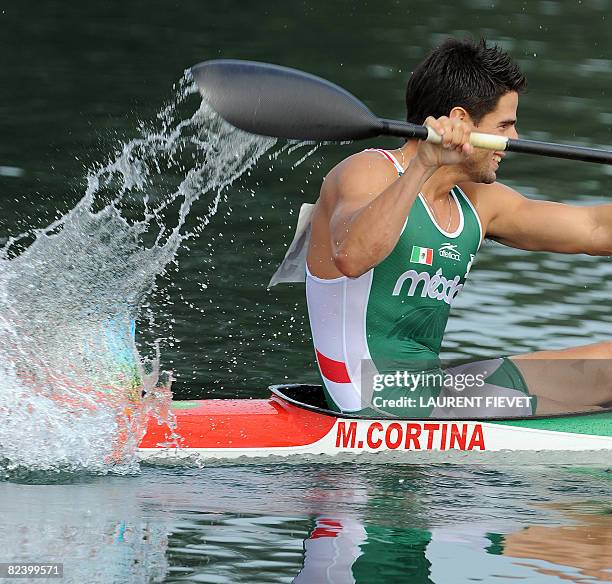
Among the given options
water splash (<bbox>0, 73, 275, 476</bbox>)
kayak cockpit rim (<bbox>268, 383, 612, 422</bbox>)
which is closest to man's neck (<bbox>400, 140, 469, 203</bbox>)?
water splash (<bbox>0, 73, 275, 476</bbox>)

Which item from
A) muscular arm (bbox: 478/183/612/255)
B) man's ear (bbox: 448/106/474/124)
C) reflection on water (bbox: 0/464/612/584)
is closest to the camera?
reflection on water (bbox: 0/464/612/584)

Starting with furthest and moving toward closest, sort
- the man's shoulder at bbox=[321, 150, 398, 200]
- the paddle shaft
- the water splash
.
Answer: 1. the water splash
2. the man's shoulder at bbox=[321, 150, 398, 200]
3. the paddle shaft

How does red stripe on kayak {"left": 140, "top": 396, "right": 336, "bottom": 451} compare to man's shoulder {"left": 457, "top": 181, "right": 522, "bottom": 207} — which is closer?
red stripe on kayak {"left": 140, "top": 396, "right": 336, "bottom": 451}

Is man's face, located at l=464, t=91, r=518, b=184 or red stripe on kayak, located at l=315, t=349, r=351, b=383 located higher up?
man's face, located at l=464, t=91, r=518, b=184

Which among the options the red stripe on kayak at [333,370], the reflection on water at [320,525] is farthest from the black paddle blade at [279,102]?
the reflection on water at [320,525]

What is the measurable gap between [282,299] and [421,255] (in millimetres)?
3026

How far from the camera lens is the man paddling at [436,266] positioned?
579 cm

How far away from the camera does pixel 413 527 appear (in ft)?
17.7

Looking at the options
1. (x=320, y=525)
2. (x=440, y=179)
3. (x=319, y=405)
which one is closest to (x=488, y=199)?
(x=440, y=179)

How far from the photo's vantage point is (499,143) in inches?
223

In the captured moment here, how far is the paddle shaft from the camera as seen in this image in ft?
17.8

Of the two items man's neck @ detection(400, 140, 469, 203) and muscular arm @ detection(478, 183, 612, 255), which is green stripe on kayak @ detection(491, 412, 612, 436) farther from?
man's neck @ detection(400, 140, 469, 203)

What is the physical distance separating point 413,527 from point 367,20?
1340cm

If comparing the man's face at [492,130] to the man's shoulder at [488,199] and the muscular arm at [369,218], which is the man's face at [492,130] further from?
the muscular arm at [369,218]
